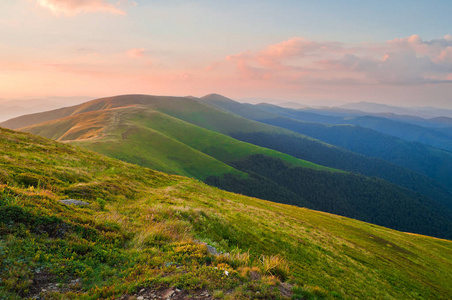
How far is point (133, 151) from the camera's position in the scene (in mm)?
139000

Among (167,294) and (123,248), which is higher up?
(123,248)

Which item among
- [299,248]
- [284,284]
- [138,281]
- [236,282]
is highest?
[138,281]

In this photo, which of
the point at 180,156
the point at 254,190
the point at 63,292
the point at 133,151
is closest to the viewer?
the point at 63,292

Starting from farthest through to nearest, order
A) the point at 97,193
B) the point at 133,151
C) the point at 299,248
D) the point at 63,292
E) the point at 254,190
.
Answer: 1. the point at 254,190
2. the point at 133,151
3. the point at 299,248
4. the point at 97,193
5. the point at 63,292

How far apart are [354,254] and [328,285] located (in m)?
15.2

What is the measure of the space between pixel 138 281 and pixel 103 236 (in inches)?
133

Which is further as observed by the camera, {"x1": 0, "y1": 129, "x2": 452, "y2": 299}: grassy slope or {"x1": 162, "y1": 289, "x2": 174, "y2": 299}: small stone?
{"x1": 0, "y1": 129, "x2": 452, "y2": 299}: grassy slope

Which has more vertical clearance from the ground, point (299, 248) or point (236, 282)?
point (236, 282)

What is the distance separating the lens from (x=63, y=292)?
655 centimetres

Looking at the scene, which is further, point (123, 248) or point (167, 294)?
point (123, 248)

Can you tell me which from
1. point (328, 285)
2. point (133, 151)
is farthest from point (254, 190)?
point (328, 285)

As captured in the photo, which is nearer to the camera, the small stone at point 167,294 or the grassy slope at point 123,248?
the small stone at point 167,294

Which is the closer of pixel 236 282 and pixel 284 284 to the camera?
pixel 236 282

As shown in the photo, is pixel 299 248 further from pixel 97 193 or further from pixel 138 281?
pixel 97 193
